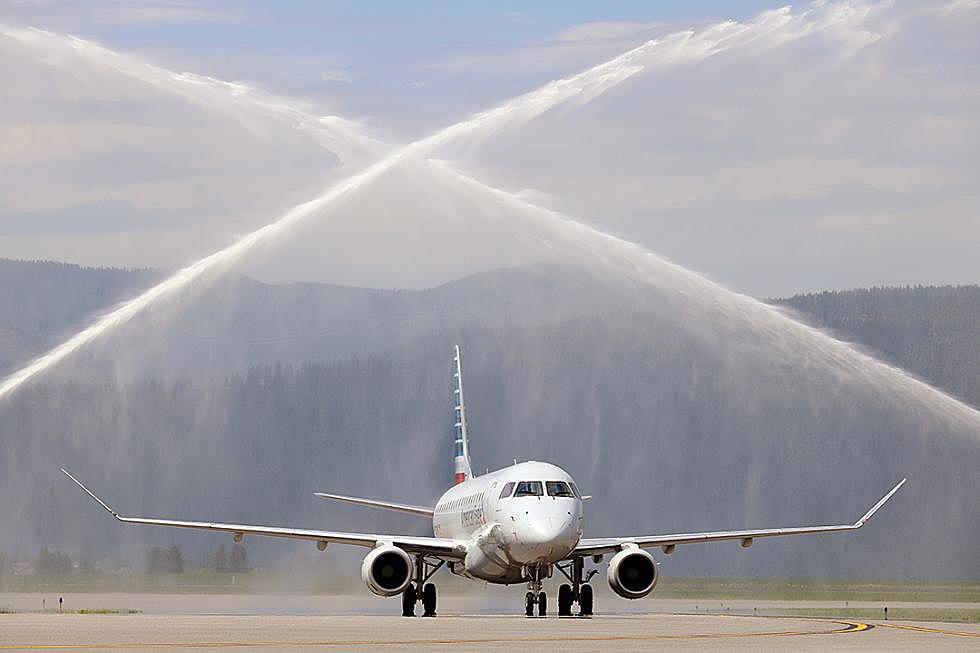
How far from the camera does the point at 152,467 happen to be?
271 ft

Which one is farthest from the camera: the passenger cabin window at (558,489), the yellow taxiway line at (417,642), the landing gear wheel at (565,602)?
the landing gear wheel at (565,602)

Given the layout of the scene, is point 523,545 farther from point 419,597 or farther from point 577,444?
point 577,444

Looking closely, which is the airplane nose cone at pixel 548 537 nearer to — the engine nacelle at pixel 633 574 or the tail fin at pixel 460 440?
the engine nacelle at pixel 633 574

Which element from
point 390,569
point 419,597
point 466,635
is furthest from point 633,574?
point 466,635

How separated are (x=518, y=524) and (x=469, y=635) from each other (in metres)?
18.7

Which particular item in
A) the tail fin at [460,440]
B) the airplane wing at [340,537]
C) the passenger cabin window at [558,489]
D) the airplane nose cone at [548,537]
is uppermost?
the tail fin at [460,440]

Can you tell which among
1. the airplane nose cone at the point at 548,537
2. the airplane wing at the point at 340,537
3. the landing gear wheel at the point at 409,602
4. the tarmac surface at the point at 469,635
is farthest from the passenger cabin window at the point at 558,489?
the tarmac surface at the point at 469,635

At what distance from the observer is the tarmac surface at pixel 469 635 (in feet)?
94.4

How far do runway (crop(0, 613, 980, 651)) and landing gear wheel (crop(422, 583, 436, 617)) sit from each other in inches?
491

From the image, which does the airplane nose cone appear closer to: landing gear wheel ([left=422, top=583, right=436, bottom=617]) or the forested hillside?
landing gear wheel ([left=422, top=583, right=436, bottom=617])

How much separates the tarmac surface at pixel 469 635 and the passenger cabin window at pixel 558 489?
9.57m

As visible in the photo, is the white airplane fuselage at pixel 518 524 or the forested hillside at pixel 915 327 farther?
the forested hillside at pixel 915 327

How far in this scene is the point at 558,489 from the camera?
5250 cm

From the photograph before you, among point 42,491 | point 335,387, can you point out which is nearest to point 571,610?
point 42,491
